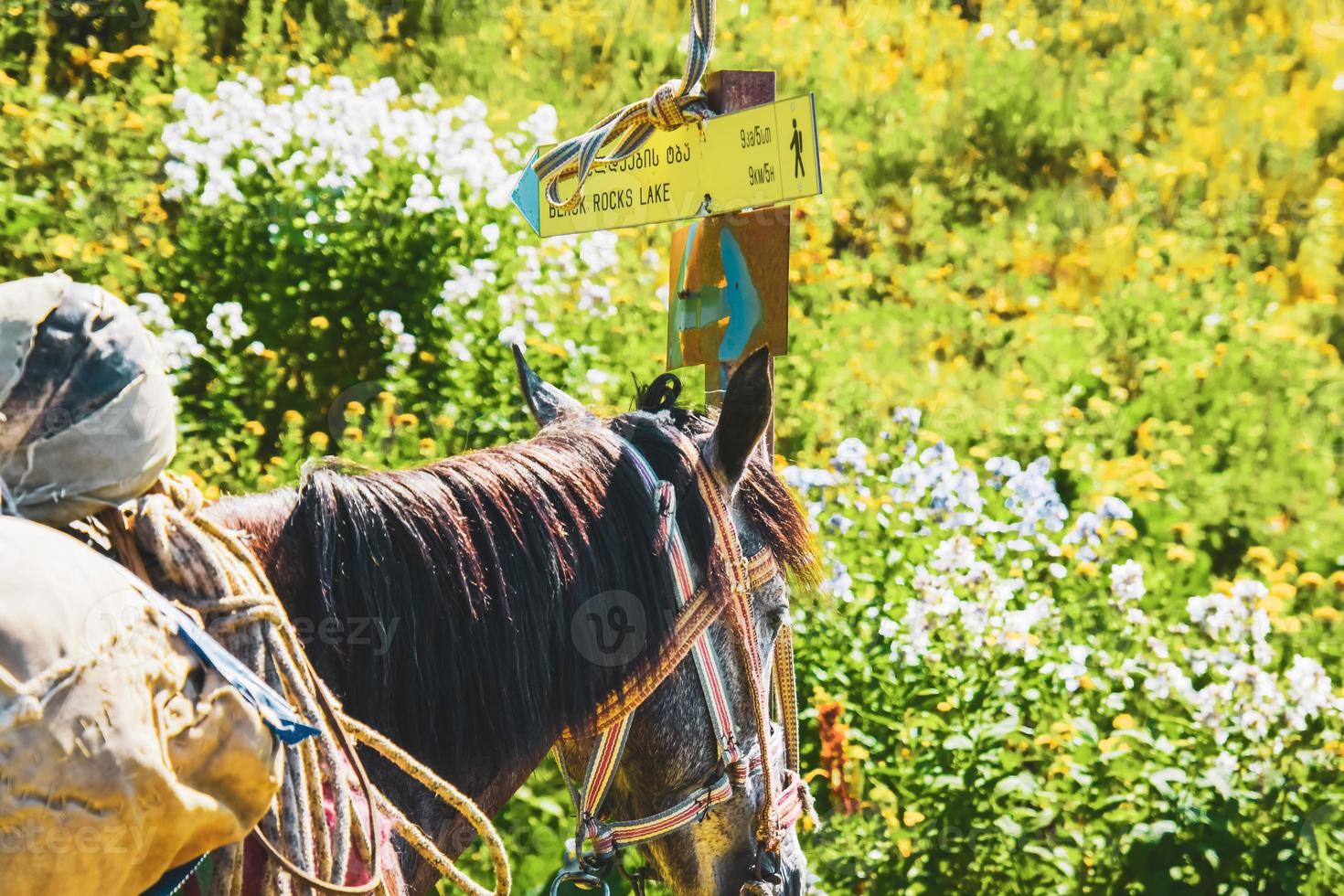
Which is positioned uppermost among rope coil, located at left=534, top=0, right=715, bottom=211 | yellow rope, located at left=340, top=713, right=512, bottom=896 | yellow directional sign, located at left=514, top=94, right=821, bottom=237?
rope coil, located at left=534, top=0, right=715, bottom=211

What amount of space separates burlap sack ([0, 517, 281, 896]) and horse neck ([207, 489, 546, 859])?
38 centimetres

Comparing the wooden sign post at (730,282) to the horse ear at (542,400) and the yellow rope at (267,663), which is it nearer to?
the horse ear at (542,400)

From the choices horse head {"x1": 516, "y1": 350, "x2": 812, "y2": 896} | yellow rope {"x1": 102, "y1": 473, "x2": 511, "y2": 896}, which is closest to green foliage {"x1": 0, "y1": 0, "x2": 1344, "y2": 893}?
horse head {"x1": 516, "y1": 350, "x2": 812, "y2": 896}

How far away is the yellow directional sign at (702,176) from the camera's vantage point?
211cm

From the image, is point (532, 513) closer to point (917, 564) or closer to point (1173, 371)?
point (917, 564)

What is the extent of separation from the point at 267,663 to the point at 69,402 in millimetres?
332

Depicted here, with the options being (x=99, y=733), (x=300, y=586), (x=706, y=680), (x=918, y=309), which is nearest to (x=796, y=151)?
(x=706, y=680)

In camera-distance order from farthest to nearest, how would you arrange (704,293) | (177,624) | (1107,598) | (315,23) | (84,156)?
1. (315,23)
2. (84,156)
3. (1107,598)
4. (704,293)
5. (177,624)

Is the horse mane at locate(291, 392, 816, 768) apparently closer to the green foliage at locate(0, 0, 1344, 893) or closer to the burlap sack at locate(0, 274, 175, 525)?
the burlap sack at locate(0, 274, 175, 525)

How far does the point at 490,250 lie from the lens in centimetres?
504

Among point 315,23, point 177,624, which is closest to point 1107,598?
point 177,624

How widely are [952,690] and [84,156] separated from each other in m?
4.52

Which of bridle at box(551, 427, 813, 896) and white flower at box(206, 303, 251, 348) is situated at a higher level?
white flower at box(206, 303, 251, 348)

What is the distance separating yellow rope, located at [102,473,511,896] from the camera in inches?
51.1
